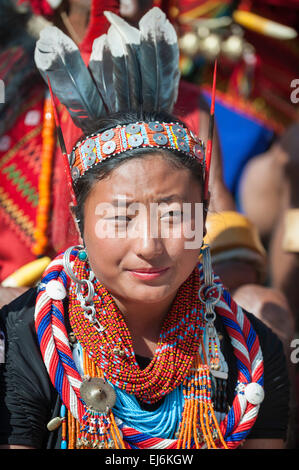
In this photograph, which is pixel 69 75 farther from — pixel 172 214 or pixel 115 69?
pixel 172 214

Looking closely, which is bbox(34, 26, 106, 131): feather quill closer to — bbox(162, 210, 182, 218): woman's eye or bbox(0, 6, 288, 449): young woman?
bbox(0, 6, 288, 449): young woman

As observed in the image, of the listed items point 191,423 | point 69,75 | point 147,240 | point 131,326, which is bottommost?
point 191,423

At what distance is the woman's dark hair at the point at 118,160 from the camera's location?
5.10 feet

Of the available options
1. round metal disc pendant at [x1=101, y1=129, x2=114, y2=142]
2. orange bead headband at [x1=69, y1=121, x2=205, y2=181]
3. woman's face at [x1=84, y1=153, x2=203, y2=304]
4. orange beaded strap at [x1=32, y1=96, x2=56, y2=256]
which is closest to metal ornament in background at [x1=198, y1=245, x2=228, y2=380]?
woman's face at [x1=84, y1=153, x2=203, y2=304]

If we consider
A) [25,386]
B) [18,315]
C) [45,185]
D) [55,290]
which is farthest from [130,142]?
[45,185]

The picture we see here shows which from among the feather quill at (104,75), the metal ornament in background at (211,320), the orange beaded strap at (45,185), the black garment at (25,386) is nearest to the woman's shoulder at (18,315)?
the black garment at (25,386)

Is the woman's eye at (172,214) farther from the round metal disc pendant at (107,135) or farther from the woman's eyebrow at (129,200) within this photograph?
the round metal disc pendant at (107,135)

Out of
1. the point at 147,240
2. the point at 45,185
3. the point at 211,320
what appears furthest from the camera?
the point at 45,185

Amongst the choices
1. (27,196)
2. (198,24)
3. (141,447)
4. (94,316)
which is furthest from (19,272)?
(198,24)

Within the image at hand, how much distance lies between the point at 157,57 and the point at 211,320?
26.3 inches

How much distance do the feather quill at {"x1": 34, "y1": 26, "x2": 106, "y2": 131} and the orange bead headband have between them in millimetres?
148

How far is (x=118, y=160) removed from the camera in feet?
5.10

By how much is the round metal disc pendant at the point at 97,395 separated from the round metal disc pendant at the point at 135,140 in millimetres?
545

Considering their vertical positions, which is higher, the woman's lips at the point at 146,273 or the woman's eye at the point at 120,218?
the woman's eye at the point at 120,218
